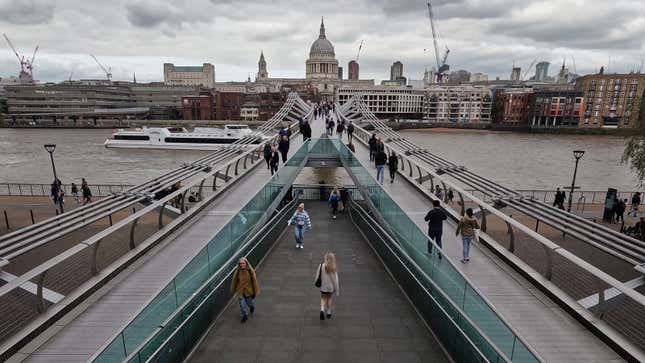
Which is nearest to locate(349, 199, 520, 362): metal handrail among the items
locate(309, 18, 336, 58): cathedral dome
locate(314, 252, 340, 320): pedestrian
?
locate(314, 252, 340, 320): pedestrian

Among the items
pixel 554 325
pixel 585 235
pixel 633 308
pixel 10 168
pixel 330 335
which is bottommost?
pixel 10 168

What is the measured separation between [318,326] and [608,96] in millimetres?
101241

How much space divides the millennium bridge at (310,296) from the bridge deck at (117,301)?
2cm

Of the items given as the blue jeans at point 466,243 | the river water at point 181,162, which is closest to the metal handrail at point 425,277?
the blue jeans at point 466,243

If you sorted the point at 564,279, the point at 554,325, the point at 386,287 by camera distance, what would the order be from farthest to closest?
the point at 564,279
the point at 386,287
the point at 554,325

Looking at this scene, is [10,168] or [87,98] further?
[87,98]

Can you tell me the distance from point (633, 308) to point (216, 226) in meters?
8.36

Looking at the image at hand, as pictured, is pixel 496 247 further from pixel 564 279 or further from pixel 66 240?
pixel 66 240

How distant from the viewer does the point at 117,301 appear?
4.95 m

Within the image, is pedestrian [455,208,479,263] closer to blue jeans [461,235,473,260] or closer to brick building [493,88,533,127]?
blue jeans [461,235,473,260]

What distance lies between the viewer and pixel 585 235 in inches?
239

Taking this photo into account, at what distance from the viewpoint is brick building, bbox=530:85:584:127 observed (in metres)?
83.5

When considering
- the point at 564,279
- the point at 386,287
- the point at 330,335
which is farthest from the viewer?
the point at 564,279

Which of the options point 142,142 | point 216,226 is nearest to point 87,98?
point 142,142
